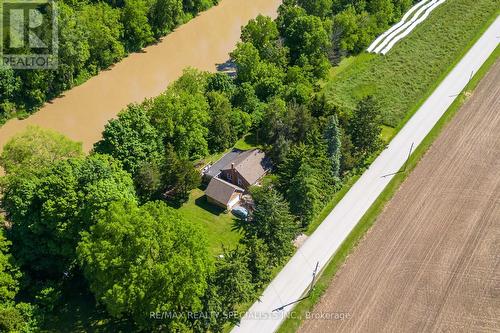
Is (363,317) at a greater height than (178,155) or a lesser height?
lesser

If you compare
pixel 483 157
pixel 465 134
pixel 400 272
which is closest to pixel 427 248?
pixel 400 272

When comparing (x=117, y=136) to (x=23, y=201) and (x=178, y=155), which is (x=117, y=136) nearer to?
(x=178, y=155)

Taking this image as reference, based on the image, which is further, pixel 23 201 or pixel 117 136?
pixel 117 136

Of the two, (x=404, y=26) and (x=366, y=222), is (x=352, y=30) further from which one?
(x=366, y=222)

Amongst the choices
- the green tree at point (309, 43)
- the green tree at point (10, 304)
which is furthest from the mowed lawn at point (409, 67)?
the green tree at point (10, 304)

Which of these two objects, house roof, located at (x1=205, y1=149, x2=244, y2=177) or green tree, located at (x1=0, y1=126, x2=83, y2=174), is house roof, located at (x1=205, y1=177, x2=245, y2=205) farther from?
green tree, located at (x1=0, y1=126, x2=83, y2=174)

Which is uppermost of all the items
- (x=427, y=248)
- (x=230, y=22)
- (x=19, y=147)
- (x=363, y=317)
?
(x=230, y=22)

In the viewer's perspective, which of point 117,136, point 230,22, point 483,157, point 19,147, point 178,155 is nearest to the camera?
point 19,147
